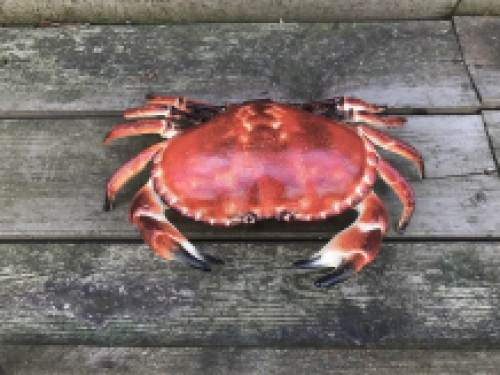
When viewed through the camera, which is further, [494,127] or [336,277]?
[494,127]

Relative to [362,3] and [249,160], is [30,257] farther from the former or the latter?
Answer: [362,3]

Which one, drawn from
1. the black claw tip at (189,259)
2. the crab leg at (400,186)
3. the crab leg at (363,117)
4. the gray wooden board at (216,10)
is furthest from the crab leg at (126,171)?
the gray wooden board at (216,10)

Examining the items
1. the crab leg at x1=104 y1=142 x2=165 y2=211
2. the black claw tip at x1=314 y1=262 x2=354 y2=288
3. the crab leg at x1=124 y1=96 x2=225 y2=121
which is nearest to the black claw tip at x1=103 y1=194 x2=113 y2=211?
the crab leg at x1=104 y1=142 x2=165 y2=211

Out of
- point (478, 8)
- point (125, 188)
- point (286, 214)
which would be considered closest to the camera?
point (286, 214)

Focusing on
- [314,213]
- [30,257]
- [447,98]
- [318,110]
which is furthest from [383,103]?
[30,257]

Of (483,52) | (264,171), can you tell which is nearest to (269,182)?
(264,171)

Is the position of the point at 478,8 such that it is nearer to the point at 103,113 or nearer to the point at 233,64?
the point at 233,64
